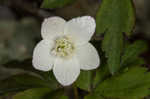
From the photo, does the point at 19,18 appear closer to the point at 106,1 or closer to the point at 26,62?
the point at 26,62

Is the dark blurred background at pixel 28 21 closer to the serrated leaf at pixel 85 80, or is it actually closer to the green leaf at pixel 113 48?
the serrated leaf at pixel 85 80

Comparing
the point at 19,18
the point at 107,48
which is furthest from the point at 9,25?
the point at 107,48

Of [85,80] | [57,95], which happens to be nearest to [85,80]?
[85,80]

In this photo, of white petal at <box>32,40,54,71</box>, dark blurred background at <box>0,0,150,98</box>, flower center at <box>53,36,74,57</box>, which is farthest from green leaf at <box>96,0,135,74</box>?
dark blurred background at <box>0,0,150,98</box>

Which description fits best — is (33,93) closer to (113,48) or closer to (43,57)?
(43,57)

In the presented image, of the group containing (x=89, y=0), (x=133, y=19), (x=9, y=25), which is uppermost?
(x=133, y=19)

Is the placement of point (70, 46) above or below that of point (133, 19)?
below

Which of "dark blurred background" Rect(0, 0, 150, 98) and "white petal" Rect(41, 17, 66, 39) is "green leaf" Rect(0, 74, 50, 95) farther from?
"dark blurred background" Rect(0, 0, 150, 98)

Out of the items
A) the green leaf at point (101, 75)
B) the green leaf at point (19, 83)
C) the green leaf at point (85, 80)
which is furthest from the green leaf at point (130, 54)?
the green leaf at point (19, 83)
